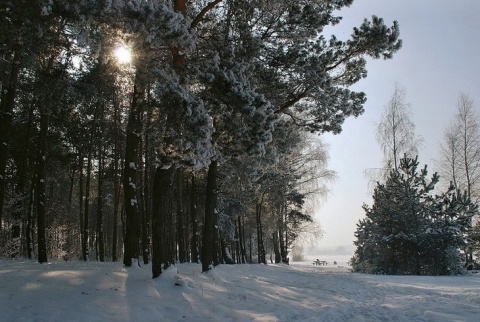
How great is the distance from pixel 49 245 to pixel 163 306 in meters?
19.9

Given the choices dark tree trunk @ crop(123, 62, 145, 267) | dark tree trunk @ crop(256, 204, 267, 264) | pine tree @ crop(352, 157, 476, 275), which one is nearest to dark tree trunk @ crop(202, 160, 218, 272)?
dark tree trunk @ crop(123, 62, 145, 267)

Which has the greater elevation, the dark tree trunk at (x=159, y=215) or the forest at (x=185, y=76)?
the forest at (x=185, y=76)

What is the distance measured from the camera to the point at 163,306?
780cm

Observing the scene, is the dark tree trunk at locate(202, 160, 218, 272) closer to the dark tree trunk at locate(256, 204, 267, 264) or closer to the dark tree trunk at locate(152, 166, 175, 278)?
the dark tree trunk at locate(152, 166, 175, 278)

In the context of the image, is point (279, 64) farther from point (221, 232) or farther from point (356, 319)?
point (221, 232)

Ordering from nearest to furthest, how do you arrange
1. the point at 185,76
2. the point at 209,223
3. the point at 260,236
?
the point at 185,76 → the point at 209,223 → the point at 260,236

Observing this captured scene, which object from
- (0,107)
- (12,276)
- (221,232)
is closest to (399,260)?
(221,232)

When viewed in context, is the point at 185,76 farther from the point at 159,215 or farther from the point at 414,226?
the point at 414,226

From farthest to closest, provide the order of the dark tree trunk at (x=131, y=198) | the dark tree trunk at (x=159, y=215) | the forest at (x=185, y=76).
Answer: the dark tree trunk at (x=131, y=198), the dark tree trunk at (x=159, y=215), the forest at (x=185, y=76)

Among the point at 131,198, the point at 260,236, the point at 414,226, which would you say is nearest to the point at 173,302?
the point at 131,198

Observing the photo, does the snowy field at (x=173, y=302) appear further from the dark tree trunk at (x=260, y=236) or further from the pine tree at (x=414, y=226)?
the dark tree trunk at (x=260, y=236)

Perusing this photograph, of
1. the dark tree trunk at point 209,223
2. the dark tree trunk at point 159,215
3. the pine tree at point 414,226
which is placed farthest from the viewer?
the pine tree at point 414,226

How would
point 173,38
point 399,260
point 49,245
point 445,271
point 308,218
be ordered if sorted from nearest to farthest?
point 173,38 < point 445,271 < point 399,260 < point 49,245 < point 308,218

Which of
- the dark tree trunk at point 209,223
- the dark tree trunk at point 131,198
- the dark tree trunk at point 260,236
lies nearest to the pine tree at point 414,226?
the dark tree trunk at point 260,236
